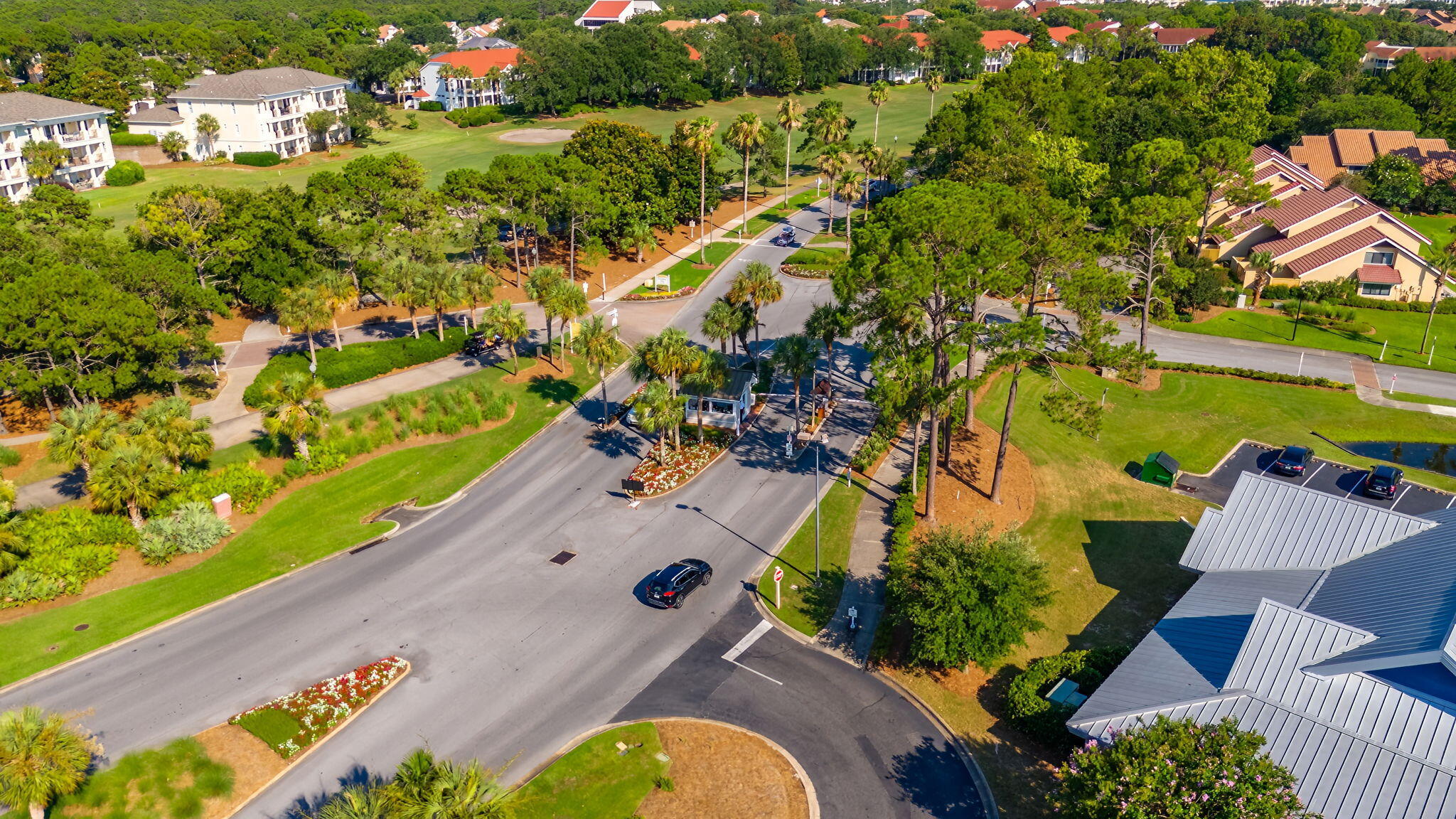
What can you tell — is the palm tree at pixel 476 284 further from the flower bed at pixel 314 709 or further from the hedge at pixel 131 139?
the hedge at pixel 131 139

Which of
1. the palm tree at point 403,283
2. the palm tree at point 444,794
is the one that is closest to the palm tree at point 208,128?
the palm tree at point 403,283

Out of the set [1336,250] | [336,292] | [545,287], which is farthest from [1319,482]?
[336,292]

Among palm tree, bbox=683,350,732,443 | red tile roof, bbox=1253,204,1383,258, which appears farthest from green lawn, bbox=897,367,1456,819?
red tile roof, bbox=1253,204,1383,258

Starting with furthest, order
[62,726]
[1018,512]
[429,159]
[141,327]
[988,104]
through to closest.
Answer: [429,159]
[988,104]
[141,327]
[1018,512]
[62,726]

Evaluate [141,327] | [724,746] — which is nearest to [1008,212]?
[724,746]

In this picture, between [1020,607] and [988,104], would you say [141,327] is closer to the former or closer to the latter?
[1020,607]

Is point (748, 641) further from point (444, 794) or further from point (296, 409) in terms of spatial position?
point (296, 409)
